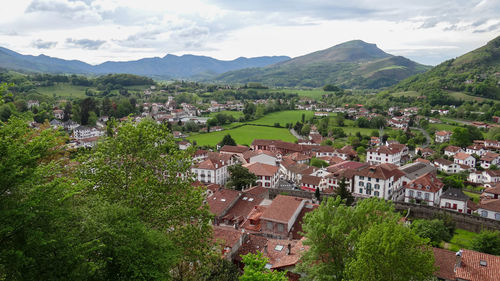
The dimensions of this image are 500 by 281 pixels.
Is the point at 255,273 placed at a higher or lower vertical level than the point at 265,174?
higher

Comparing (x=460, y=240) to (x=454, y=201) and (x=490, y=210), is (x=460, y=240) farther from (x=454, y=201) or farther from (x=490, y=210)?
(x=454, y=201)

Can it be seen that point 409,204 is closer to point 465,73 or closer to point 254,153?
point 254,153

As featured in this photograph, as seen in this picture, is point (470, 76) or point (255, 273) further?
point (470, 76)

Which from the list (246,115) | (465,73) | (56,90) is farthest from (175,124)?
(465,73)

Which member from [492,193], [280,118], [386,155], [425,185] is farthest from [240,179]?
[280,118]

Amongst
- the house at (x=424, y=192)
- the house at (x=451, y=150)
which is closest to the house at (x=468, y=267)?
the house at (x=424, y=192)

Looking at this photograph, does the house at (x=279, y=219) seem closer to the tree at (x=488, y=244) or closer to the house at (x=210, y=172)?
the tree at (x=488, y=244)
